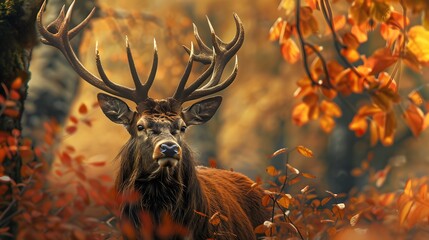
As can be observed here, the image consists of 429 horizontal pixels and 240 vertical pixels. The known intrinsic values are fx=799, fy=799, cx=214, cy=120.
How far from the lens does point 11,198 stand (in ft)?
20.3

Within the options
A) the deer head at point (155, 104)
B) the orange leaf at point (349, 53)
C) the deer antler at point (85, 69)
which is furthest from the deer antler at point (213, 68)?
the orange leaf at point (349, 53)

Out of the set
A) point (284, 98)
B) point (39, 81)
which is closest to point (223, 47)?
point (39, 81)

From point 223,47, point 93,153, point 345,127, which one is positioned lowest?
point 93,153

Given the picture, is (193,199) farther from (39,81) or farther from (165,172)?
(39,81)

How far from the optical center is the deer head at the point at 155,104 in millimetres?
6254

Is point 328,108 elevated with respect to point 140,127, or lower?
elevated

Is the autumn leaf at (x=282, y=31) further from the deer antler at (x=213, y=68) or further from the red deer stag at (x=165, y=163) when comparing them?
the deer antler at (x=213, y=68)

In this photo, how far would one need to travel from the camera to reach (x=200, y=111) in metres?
7.14

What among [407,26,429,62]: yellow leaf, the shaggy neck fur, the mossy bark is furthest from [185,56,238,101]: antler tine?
[407,26,429,62]: yellow leaf

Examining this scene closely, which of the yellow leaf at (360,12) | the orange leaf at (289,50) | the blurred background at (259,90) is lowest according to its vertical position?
the blurred background at (259,90)

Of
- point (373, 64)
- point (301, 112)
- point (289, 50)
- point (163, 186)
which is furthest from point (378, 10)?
point (163, 186)

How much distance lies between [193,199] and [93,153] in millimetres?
24351

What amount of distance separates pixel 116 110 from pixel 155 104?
0.48 m

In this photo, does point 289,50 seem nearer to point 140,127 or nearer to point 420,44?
point 420,44
